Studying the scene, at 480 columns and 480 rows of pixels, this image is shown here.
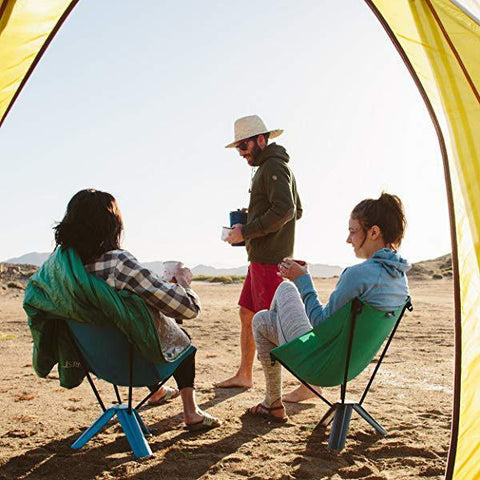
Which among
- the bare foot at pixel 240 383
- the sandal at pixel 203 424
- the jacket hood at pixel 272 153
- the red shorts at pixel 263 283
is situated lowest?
the bare foot at pixel 240 383

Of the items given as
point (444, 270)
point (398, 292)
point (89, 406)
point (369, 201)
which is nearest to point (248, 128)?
point (369, 201)

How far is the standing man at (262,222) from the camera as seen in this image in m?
4.59

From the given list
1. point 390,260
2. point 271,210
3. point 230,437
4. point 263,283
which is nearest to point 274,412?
point 230,437

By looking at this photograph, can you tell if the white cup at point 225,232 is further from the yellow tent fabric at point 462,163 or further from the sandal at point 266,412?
the yellow tent fabric at point 462,163

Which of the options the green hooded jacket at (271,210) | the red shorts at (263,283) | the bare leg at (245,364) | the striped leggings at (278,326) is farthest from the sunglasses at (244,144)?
the striped leggings at (278,326)

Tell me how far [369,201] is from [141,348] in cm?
144

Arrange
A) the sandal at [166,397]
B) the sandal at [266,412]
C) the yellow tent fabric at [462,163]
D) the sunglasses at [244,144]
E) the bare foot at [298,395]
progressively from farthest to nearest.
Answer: the sunglasses at [244,144], the bare foot at [298,395], the sandal at [166,397], the sandal at [266,412], the yellow tent fabric at [462,163]

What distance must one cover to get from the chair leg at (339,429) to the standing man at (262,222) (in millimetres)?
1275

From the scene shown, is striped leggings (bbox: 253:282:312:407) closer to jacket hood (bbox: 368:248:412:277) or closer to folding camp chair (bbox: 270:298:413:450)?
folding camp chair (bbox: 270:298:413:450)

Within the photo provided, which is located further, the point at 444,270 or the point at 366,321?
the point at 444,270

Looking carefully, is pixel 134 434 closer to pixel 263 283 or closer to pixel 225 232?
pixel 263 283

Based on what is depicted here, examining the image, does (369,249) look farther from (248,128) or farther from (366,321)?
(248,128)

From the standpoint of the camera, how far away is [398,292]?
11.5 feet

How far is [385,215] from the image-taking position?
3.59m
